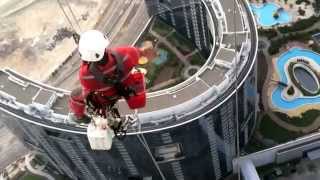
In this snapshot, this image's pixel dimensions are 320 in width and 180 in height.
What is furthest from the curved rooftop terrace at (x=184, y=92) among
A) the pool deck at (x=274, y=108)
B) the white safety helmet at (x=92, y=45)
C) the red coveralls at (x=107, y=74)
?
the white safety helmet at (x=92, y=45)

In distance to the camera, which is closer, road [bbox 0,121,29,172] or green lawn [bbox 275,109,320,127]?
green lawn [bbox 275,109,320,127]

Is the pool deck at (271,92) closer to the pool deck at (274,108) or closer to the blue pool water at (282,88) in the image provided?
the pool deck at (274,108)

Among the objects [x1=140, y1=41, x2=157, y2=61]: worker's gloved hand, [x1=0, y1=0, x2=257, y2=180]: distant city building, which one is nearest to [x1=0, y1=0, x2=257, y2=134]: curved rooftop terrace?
[x1=0, y1=0, x2=257, y2=180]: distant city building

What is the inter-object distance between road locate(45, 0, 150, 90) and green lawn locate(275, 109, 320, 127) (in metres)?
20.3

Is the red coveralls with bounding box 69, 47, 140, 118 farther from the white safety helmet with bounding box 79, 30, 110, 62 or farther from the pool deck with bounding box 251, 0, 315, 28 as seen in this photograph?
the pool deck with bounding box 251, 0, 315, 28

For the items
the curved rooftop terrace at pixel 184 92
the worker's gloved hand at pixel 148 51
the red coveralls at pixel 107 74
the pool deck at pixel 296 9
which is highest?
the red coveralls at pixel 107 74

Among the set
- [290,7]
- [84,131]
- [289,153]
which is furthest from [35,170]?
[290,7]

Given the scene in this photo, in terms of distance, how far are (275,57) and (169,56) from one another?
11.1 metres

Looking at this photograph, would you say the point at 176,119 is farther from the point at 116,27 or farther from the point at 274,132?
the point at 116,27

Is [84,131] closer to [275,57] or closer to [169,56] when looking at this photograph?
[169,56]

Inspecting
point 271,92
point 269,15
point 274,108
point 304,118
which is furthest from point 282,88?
point 269,15

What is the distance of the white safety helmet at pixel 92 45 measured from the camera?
53.0 ft

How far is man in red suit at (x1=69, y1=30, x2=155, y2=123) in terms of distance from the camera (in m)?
16.5

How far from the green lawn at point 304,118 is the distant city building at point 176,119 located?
4.58 meters
